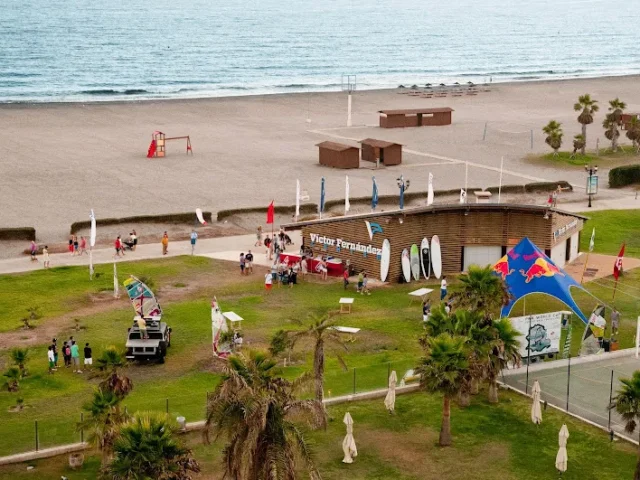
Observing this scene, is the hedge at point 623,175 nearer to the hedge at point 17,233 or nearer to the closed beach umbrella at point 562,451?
the hedge at point 17,233

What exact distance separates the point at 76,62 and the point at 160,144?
10324 centimetres

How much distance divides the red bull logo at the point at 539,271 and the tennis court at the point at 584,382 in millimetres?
3724

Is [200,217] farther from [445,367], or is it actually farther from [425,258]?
[445,367]

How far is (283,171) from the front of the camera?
77500 millimetres

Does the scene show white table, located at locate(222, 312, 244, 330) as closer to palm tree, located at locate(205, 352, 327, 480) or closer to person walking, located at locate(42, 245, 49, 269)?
person walking, located at locate(42, 245, 49, 269)

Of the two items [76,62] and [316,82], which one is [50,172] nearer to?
[316,82]

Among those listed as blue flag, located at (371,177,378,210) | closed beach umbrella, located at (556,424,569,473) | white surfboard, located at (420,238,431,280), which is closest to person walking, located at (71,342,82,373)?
closed beach umbrella, located at (556,424,569,473)

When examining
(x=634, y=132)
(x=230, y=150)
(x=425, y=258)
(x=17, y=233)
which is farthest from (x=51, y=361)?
(x=634, y=132)

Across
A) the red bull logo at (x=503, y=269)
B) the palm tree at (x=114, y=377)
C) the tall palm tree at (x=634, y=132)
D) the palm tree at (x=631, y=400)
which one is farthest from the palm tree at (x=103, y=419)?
the tall palm tree at (x=634, y=132)

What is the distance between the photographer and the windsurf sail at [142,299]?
42656 mm

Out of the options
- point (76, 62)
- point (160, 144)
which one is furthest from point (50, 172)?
point (76, 62)

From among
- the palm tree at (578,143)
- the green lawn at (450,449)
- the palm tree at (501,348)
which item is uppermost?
the palm tree at (578,143)

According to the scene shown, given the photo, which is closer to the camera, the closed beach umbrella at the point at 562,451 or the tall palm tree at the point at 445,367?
the closed beach umbrella at the point at 562,451

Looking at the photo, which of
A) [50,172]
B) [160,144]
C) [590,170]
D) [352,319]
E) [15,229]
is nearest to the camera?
[352,319]
